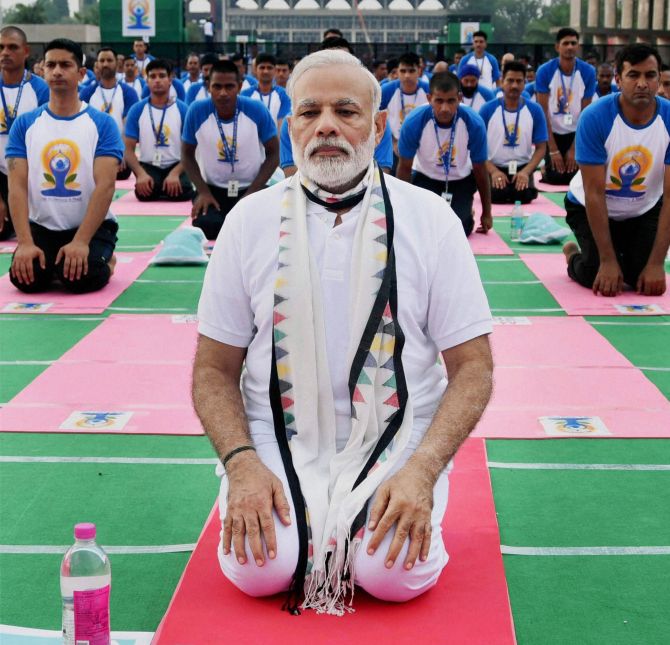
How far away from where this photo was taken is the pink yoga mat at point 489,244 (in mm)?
9211

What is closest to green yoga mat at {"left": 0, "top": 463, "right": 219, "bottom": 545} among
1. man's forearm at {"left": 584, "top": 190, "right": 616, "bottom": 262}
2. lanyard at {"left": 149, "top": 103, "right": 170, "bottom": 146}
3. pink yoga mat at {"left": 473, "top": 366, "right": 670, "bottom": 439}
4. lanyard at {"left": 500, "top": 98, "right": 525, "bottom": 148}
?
pink yoga mat at {"left": 473, "top": 366, "right": 670, "bottom": 439}

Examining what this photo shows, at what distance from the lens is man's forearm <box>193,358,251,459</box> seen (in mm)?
3143

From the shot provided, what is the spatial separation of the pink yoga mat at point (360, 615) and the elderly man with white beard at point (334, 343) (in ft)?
0.16

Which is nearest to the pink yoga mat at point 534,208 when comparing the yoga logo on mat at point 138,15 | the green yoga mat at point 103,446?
the green yoga mat at point 103,446

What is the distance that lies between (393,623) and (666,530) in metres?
1.20

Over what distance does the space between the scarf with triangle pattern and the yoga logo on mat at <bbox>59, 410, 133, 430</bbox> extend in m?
1.78

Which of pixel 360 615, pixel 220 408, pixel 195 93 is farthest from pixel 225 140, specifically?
pixel 360 615

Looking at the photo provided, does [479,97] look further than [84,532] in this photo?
Yes

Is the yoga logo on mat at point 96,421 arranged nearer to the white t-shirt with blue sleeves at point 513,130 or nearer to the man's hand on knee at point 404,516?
the man's hand on knee at point 404,516

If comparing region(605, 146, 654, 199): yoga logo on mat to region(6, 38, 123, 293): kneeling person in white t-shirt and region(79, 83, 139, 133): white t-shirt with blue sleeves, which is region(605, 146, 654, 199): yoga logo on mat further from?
region(79, 83, 139, 133): white t-shirt with blue sleeves

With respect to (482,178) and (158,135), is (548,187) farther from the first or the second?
(482,178)

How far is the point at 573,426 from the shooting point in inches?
187

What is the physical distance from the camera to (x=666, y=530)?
12.1ft

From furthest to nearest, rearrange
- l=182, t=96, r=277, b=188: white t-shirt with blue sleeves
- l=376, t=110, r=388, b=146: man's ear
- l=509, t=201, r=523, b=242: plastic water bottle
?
l=509, t=201, r=523, b=242: plastic water bottle
l=182, t=96, r=277, b=188: white t-shirt with blue sleeves
l=376, t=110, r=388, b=146: man's ear
